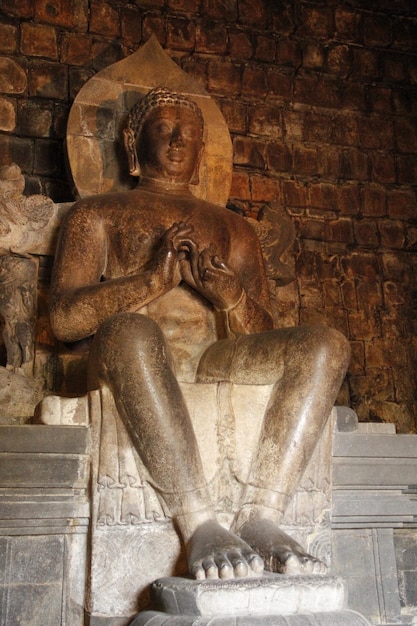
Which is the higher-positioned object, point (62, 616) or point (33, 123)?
point (33, 123)

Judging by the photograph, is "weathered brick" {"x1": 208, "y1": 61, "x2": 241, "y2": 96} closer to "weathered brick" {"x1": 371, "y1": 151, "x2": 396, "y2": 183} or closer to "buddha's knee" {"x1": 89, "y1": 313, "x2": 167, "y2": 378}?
"weathered brick" {"x1": 371, "y1": 151, "x2": 396, "y2": 183}

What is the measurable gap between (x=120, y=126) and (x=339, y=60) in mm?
2584

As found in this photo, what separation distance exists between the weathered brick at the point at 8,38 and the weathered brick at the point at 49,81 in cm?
19

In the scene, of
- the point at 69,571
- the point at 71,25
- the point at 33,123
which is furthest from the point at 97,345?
the point at 71,25

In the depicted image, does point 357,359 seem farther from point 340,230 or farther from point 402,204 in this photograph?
point 402,204

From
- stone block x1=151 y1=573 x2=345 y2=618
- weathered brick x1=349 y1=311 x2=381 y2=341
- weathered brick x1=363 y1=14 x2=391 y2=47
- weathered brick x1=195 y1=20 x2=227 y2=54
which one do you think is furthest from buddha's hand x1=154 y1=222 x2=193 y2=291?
weathered brick x1=363 y1=14 x2=391 y2=47

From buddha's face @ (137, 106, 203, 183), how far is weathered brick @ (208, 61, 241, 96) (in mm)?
2005

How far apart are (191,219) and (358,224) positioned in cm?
254

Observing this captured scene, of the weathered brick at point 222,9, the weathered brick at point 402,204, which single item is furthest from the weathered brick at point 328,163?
the weathered brick at point 222,9

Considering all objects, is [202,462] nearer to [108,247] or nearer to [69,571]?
[69,571]

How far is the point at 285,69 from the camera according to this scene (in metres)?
6.04

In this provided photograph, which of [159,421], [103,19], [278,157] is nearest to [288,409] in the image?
[159,421]

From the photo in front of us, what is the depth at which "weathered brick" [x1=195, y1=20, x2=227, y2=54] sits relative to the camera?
5855mm

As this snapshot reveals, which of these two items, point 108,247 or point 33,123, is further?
point 33,123
